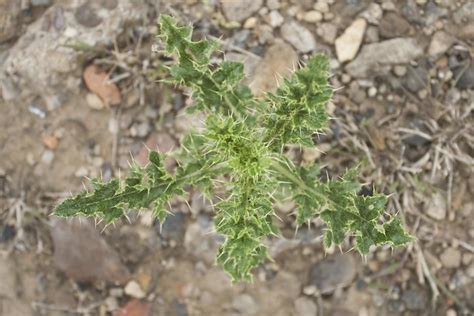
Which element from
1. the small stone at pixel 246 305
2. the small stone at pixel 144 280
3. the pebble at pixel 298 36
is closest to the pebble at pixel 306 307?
the small stone at pixel 246 305

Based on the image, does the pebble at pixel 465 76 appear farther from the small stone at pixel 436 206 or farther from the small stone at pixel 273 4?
the small stone at pixel 273 4

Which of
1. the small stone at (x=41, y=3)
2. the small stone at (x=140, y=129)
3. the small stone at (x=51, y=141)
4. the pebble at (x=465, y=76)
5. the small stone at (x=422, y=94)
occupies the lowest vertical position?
the small stone at (x=51, y=141)

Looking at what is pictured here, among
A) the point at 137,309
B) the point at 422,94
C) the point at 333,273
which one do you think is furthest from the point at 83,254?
the point at 422,94

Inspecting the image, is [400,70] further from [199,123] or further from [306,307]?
[306,307]

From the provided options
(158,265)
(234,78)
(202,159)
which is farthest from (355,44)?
(158,265)

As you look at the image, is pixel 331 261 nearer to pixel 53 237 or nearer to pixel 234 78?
pixel 234 78
